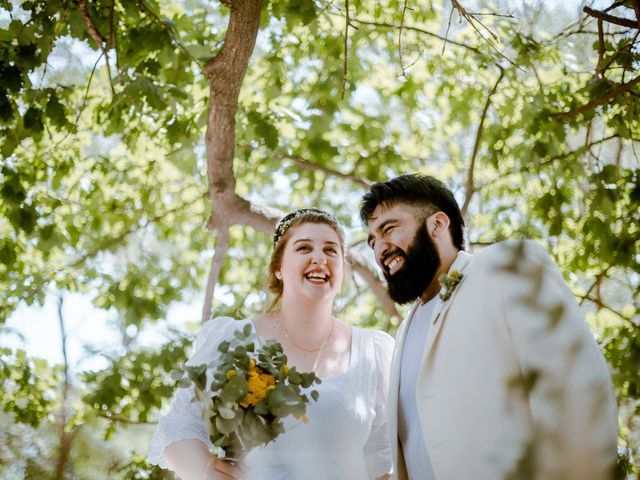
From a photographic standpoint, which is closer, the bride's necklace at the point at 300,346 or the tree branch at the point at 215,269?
the bride's necklace at the point at 300,346

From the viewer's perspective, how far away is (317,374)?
284 centimetres

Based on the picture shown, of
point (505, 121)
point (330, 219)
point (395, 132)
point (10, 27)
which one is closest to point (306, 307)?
point (330, 219)

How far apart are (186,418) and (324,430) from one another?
1.77ft

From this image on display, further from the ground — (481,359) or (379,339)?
(379,339)

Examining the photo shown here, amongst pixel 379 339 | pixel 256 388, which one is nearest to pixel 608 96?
pixel 379 339

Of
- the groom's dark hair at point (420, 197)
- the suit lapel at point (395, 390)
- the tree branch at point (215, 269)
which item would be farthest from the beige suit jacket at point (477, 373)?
the tree branch at point (215, 269)

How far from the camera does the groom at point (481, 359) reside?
69 cm

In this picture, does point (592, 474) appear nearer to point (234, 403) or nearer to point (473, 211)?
point (234, 403)

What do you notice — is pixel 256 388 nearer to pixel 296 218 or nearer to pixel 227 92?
pixel 296 218

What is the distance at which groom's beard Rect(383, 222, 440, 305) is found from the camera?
254 centimetres

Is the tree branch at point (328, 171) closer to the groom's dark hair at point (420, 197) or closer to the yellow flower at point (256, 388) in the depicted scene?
the groom's dark hair at point (420, 197)

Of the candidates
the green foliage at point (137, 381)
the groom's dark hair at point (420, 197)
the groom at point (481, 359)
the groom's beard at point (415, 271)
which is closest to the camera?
the groom at point (481, 359)

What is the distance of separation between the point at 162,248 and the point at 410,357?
420 cm

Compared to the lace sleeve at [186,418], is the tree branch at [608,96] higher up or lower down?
higher up
